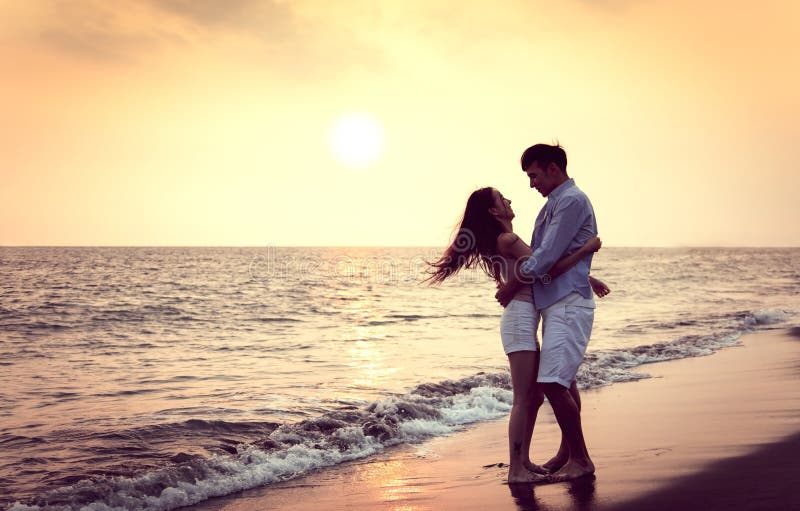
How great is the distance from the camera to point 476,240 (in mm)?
4906

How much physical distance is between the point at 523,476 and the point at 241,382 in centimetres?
673

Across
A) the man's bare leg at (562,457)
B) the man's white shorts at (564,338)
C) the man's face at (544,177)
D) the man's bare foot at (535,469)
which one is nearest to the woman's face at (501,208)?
the man's face at (544,177)

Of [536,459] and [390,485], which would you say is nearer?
[390,485]

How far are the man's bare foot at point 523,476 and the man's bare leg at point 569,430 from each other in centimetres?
9

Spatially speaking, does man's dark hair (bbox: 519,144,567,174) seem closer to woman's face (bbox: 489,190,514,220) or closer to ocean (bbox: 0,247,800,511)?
woman's face (bbox: 489,190,514,220)

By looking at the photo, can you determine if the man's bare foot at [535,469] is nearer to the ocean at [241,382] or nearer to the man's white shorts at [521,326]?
the man's white shorts at [521,326]

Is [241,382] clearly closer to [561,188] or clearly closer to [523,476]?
[523,476]

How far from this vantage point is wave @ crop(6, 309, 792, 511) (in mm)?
5309

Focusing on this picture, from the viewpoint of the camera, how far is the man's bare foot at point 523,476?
187 inches

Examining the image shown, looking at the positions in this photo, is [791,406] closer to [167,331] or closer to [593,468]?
[593,468]

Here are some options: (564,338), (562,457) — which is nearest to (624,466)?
(562,457)

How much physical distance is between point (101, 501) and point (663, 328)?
53.1 ft

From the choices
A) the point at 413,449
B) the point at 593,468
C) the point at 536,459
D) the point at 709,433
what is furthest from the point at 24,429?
the point at 709,433

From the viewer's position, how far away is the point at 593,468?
4855 millimetres
